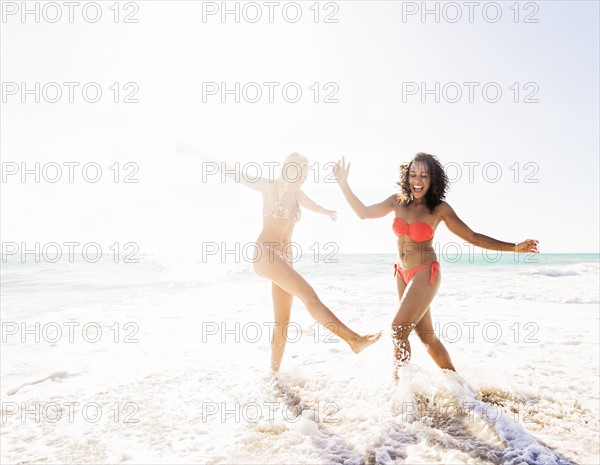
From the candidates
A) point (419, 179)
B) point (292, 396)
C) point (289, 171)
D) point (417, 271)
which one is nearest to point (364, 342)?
point (417, 271)

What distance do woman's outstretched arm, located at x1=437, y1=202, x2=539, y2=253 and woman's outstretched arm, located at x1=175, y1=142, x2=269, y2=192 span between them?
2.05 meters

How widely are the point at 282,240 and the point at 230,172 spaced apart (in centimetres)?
101

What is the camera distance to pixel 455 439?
3344 mm

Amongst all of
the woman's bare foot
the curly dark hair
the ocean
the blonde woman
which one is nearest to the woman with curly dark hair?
the curly dark hair

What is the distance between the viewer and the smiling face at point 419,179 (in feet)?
13.6

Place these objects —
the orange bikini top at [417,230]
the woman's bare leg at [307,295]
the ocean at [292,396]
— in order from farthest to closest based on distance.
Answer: the orange bikini top at [417,230], the woman's bare leg at [307,295], the ocean at [292,396]

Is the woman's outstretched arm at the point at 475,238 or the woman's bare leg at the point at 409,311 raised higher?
the woman's outstretched arm at the point at 475,238

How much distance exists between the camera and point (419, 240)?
409 centimetres

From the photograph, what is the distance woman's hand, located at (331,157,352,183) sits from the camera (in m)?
4.63

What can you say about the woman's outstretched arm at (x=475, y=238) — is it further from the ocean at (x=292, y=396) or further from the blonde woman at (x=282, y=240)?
the blonde woman at (x=282, y=240)

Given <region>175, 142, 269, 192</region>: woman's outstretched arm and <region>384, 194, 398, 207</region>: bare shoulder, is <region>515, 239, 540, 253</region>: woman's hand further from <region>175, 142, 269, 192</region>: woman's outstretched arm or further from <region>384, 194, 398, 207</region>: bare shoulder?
<region>175, 142, 269, 192</region>: woman's outstretched arm

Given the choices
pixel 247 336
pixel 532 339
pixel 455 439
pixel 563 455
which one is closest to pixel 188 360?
pixel 247 336

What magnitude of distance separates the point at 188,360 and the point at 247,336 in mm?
1913

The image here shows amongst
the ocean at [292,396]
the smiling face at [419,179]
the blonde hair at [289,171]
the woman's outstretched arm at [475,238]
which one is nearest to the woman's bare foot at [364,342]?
the ocean at [292,396]
